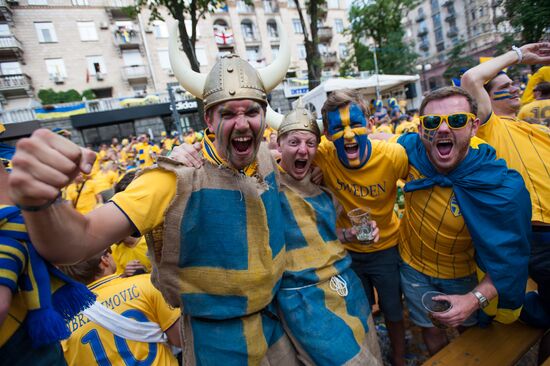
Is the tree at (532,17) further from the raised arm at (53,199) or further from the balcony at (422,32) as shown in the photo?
the balcony at (422,32)

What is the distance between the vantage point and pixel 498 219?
178 centimetres

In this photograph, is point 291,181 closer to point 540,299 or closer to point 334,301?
point 334,301

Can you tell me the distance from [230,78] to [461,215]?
5.53 feet

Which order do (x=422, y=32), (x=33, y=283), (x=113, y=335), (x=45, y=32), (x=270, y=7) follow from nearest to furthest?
(x=33, y=283) → (x=113, y=335) → (x=45, y=32) → (x=270, y=7) → (x=422, y=32)

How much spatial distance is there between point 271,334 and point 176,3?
11600mm

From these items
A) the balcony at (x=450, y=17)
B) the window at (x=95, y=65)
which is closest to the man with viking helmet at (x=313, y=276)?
the window at (x=95, y=65)

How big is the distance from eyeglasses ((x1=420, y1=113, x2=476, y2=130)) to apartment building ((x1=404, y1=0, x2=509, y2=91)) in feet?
131

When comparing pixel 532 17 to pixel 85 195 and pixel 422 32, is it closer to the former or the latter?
pixel 85 195

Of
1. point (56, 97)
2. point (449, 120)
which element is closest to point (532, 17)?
point (449, 120)

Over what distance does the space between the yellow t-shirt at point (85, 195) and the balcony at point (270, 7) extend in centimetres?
2985

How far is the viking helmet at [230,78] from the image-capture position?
142 centimetres

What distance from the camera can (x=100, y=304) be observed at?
175cm

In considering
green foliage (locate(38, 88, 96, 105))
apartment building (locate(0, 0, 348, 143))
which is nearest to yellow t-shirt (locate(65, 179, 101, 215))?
apartment building (locate(0, 0, 348, 143))

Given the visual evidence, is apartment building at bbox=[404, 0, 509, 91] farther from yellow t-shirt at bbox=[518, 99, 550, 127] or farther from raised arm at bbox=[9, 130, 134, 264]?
raised arm at bbox=[9, 130, 134, 264]
